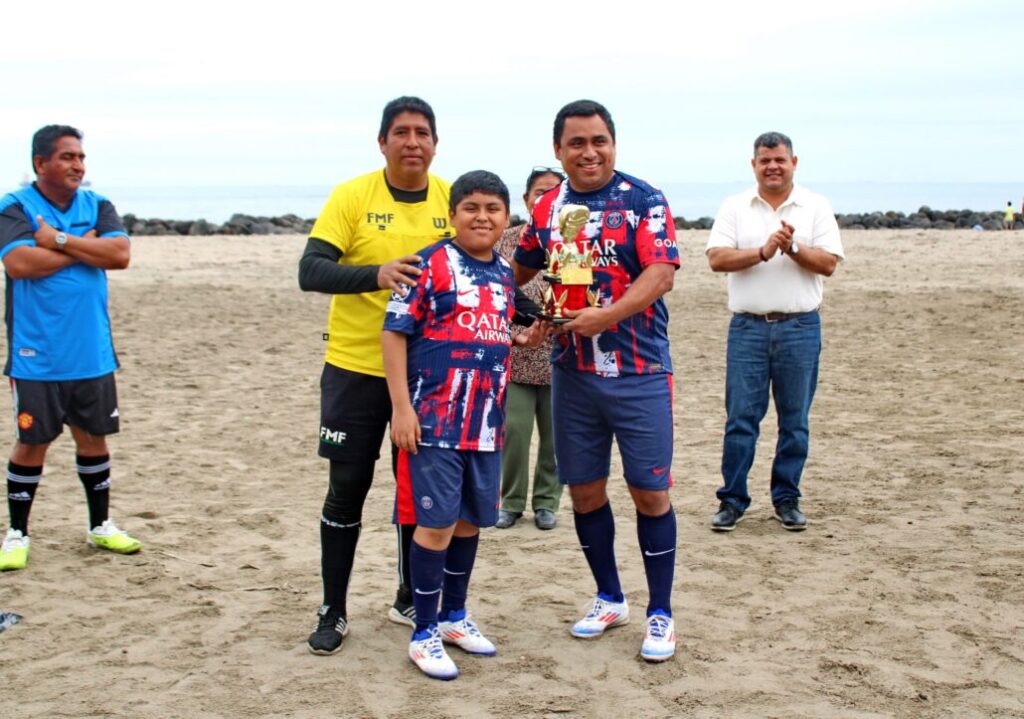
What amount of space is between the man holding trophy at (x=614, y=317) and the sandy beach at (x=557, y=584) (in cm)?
56

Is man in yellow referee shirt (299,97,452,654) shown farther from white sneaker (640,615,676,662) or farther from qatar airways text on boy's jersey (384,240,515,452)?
white sneaker (640,615,676,662)

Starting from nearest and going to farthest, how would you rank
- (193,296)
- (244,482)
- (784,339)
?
(784,339)
(244,482)
(193,296)

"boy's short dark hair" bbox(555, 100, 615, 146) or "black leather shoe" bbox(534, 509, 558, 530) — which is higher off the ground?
"boy's short dark hair" bbox(555, 100, 615, 146)

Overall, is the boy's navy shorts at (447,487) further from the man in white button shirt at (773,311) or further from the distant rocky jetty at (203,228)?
the distant rocky jetty at (203,228)

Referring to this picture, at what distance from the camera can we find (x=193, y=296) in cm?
1695

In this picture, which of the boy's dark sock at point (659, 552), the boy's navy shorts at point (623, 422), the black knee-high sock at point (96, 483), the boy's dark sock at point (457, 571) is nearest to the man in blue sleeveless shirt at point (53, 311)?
the black knee-high sock at point (96, 483)

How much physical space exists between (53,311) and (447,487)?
2.45 meters

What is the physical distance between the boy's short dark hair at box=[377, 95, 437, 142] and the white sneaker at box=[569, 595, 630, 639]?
2.06 m

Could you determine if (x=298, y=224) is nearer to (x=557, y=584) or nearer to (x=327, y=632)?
(x=557, y=584)

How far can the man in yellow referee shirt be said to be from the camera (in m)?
4.47

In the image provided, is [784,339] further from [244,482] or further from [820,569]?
[244,482]

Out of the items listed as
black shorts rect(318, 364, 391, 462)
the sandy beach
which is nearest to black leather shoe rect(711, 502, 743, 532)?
the sandy beach

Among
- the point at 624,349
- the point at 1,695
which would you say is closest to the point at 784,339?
the point at 624,349

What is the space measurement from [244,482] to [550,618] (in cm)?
310
